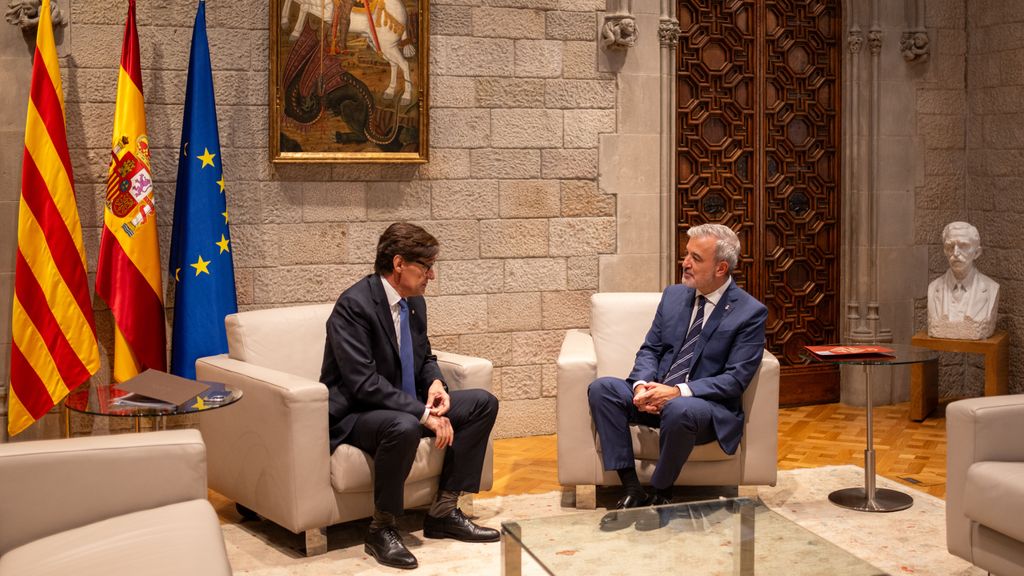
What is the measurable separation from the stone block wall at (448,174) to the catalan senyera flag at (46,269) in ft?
0.99

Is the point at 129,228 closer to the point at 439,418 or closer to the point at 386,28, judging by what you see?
the point at 386,28

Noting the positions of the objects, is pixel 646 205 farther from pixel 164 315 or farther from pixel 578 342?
pixel 164 315

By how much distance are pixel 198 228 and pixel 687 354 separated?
2311 mm

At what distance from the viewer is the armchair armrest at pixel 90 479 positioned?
286cm

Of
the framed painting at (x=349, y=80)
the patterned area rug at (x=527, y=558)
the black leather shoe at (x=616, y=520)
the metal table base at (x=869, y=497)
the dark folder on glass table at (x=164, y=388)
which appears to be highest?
the framed painting at (x=349, y=80)

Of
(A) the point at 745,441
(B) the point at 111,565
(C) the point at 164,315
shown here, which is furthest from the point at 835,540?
(C) the point at 164,315

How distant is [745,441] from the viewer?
4422 millimetres

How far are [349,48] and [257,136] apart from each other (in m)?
0.64

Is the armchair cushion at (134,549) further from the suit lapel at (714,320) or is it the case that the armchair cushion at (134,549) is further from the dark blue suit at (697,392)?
the suit lapel at (714,320)

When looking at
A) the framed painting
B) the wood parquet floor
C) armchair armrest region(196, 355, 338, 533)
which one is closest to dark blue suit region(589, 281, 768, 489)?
the wood parquet floor

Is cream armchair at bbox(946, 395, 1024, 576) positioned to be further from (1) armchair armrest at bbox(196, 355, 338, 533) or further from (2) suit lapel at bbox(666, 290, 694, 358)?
(1) armchair armrest at bbox(196, 355, 338, 533)

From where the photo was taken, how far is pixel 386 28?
5.54 metres

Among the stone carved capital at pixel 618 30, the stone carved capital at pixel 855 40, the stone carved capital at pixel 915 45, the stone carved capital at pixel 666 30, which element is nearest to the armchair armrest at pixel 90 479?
the stone carved capital at pixel 618 30

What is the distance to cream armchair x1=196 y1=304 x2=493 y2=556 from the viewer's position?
389 centimetres
